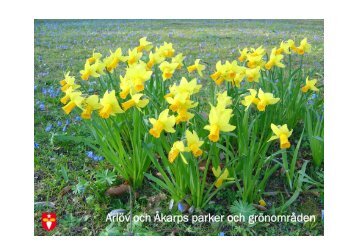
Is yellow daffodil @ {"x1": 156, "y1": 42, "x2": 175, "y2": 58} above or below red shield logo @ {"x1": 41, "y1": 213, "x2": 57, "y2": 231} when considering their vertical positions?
above

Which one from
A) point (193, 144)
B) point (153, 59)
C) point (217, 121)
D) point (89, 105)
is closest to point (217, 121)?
point (217, 121)

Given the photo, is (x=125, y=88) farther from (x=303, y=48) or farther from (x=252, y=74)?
(x=303, y=48)

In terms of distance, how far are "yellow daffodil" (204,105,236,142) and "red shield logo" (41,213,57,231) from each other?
775 mm

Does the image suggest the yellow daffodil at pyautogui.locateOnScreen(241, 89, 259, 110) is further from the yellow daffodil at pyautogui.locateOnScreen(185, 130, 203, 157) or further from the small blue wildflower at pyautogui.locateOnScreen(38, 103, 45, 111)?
the small blue wildflower at pyautogui.locateOnScreen(38, 103, 45, 111)

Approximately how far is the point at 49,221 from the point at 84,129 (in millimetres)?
541

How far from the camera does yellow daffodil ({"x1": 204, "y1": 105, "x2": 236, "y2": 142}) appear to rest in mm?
1607

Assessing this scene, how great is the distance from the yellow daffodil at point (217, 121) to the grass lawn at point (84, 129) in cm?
40

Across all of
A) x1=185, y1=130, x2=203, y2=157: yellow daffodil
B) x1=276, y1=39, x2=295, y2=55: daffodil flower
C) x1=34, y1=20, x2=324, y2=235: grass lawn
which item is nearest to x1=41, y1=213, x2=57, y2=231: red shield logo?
x1=34, y1=20, x2=324, y2=235: grass lawn

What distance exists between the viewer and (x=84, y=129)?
7.45 ft

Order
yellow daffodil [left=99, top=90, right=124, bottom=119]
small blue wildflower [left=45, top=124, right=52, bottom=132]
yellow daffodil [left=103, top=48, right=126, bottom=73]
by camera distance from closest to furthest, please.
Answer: yellow daffodil [left=99, top=90, right=124, bottom=119], yellow daffodil [left=103, top=48, right=126, bottom=73], small blue wildflower [left=45, top=124, right=52, bottom=132]

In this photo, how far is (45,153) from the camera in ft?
7.34

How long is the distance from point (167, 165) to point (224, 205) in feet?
0.97

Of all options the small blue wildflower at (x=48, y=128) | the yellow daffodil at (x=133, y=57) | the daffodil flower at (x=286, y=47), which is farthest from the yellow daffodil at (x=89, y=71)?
the daffodil flower at (x=286, y=47)

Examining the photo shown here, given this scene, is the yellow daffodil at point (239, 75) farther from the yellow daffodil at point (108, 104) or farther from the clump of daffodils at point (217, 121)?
the yellow daffodil at point (108, 104)
